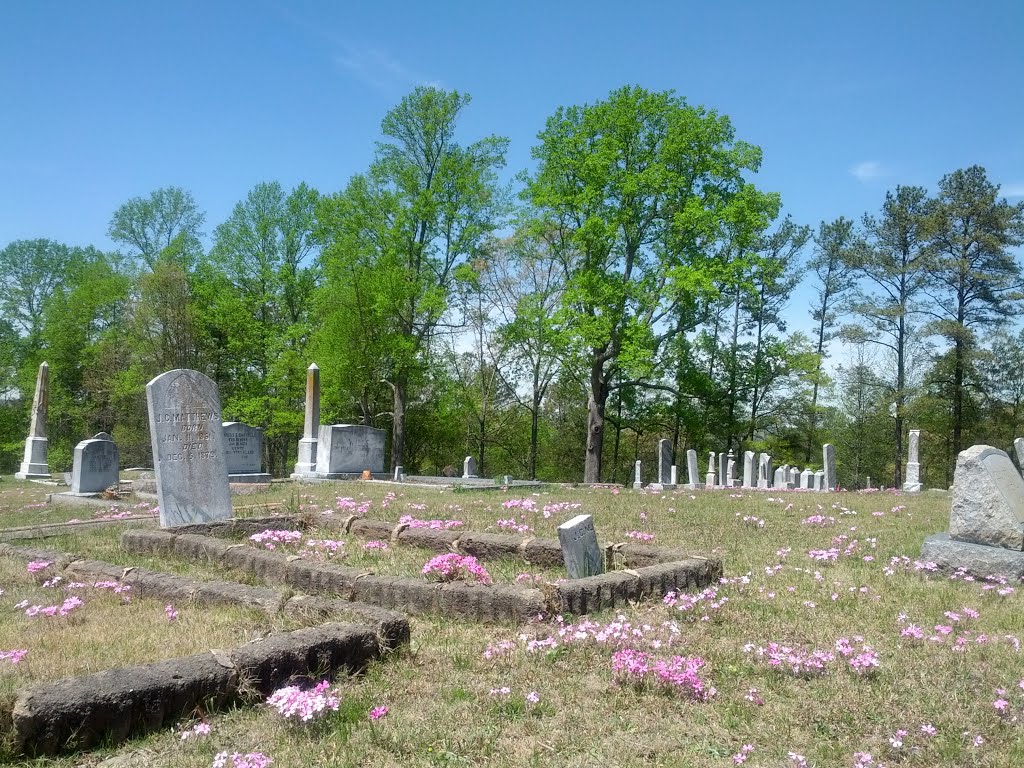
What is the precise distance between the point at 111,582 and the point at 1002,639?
6607mm

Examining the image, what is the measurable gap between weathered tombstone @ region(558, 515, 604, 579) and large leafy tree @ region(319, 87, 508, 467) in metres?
24.4

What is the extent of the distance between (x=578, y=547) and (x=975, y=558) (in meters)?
3.66

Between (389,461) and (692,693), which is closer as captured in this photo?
(692,693)

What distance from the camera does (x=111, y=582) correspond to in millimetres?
6008

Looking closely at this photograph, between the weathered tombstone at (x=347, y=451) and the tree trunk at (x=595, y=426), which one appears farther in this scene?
the tree trunk at (x=595, y=426)

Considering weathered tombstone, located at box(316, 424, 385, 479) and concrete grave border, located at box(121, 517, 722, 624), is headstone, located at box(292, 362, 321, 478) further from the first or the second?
concrete grave border, located at box(121, 517, 722, 624)

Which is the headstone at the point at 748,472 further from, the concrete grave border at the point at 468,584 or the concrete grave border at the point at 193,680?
the concrete grave border at the point at 193,680

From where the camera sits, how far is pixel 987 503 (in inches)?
268

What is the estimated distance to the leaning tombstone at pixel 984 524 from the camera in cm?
661

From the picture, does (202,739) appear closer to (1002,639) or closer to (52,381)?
(1002,639)

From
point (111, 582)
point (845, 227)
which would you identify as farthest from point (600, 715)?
point (845, 227)

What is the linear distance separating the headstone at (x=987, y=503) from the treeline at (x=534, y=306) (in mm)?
18370

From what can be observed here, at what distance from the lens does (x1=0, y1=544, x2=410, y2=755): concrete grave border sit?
128 inches

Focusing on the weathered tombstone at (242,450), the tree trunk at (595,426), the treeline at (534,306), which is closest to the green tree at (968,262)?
the treeline at (534,306)
